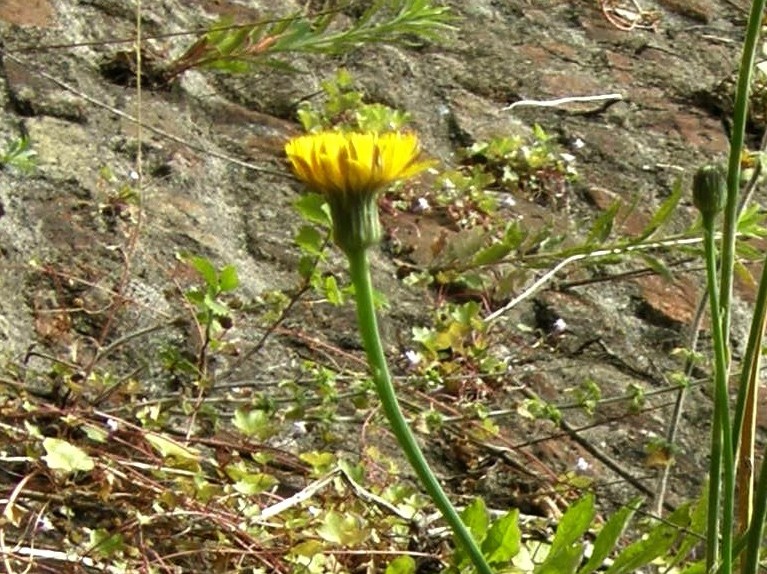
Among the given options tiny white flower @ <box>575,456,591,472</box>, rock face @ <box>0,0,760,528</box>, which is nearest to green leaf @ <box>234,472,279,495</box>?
rock face @ <box>0,0,760,528</box>

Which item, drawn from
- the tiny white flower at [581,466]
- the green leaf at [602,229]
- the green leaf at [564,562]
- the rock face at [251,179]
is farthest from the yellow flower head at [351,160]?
the green leaf at [602,229]

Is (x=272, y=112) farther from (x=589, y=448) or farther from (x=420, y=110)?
(x=589, y=448)

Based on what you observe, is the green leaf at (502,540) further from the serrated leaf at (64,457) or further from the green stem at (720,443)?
the serrated leaf at (64,457)

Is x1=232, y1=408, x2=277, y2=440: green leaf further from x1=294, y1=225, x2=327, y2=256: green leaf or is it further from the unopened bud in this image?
the unopened bud

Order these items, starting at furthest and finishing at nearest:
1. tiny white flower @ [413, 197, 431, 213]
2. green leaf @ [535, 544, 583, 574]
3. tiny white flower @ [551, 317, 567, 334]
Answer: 1. tiny white flower @ [413, 197, 431, 213]
2. tiny white flower @ [551, 317, 567, 334]
3. green leaf @ [535, 544, 583, 574]

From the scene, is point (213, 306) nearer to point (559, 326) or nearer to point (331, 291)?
point (331, 291)

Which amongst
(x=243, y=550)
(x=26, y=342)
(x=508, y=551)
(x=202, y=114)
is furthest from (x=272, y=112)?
(x=508, y=551)
